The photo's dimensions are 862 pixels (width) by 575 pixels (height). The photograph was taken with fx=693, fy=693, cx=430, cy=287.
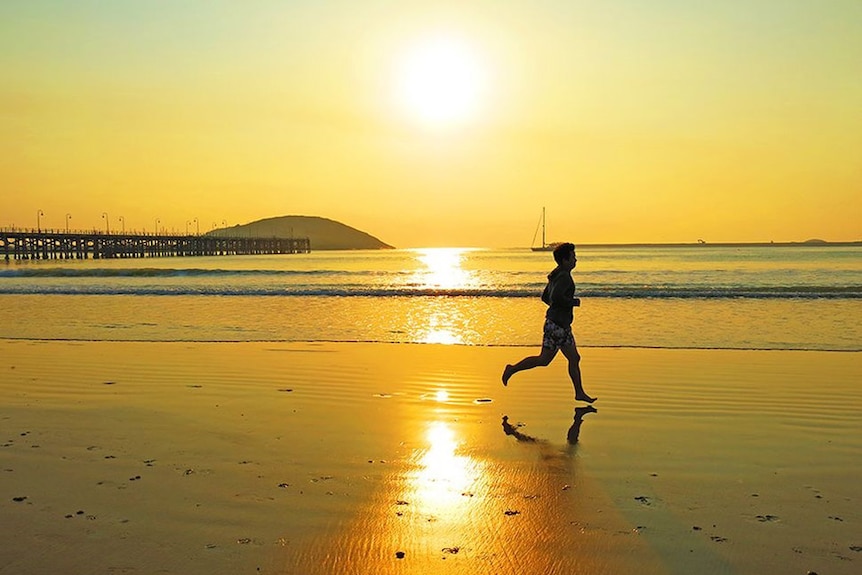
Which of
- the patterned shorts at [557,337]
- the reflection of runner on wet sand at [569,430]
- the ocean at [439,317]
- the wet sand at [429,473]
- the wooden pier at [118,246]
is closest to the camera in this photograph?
the wet sand at [429,473]

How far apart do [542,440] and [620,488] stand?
144cm

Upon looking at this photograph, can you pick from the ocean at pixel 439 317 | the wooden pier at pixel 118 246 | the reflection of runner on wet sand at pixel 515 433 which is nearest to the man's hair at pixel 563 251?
the reflection of runner on wet sand at pixel 515 433

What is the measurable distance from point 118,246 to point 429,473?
407ft

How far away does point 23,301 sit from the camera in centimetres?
2552

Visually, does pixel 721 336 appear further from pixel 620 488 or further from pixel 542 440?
pixel 620 488

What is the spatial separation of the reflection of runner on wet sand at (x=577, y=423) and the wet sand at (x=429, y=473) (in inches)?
1.4

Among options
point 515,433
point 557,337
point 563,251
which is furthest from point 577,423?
point 563,251

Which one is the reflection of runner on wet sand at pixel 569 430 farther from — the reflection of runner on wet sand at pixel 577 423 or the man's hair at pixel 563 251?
the man's hair at pixel 563 251

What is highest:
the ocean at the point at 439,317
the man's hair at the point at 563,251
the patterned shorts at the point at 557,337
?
the man's hair at the point at 563,251

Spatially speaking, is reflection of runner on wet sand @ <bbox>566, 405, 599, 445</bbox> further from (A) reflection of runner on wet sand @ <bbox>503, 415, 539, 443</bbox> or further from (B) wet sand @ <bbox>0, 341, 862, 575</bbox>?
(A) reflection of runner on wet sand @ <bbox>503, 415, 539, 443</bbox>

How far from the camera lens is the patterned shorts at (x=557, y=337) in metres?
7.77

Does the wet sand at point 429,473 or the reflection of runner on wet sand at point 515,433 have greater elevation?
the wet sand at point 429,473

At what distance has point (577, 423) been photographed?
22.6ft

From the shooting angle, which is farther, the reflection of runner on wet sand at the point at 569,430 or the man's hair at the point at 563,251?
the man's hair at the point at 563,251
